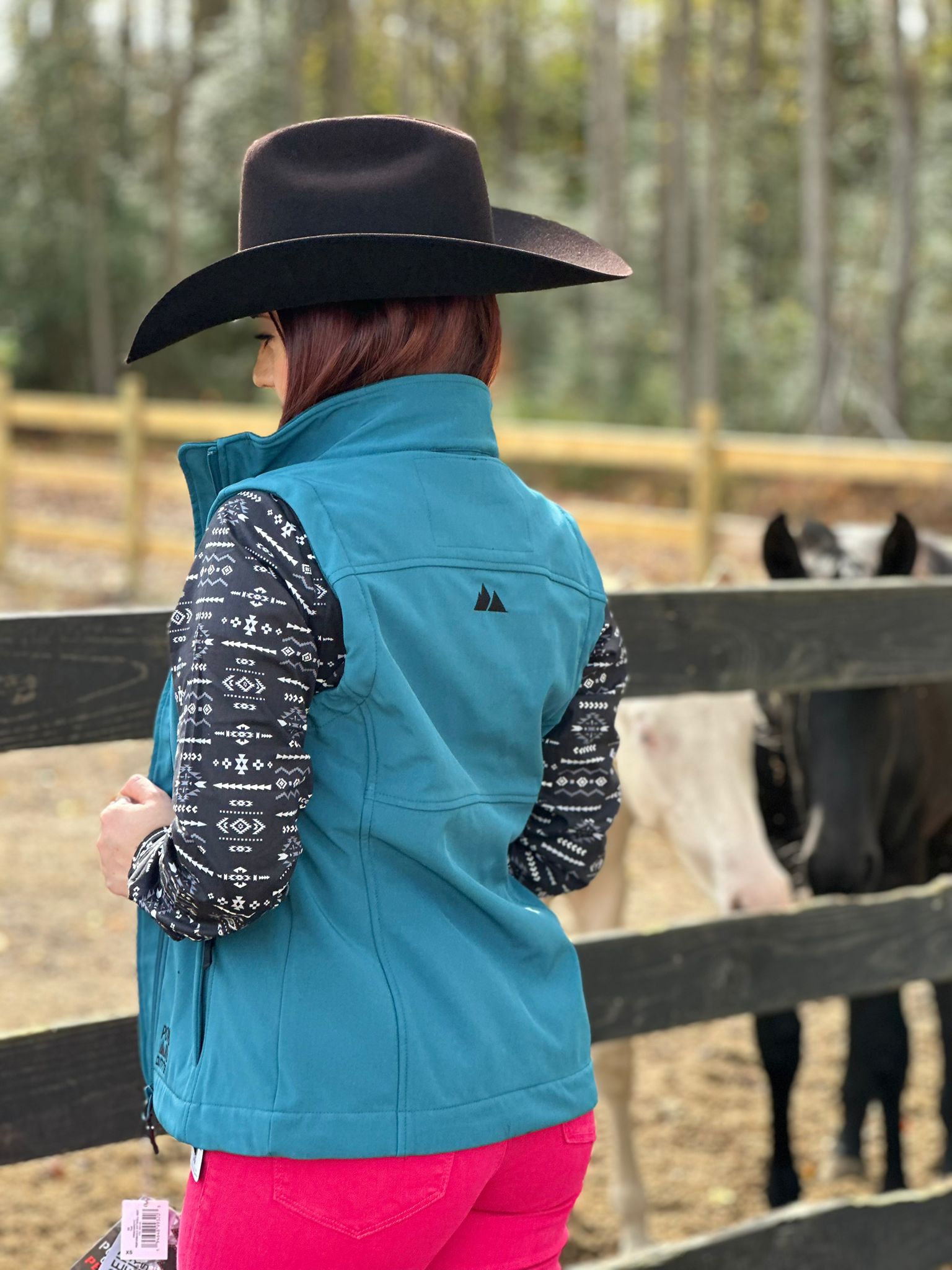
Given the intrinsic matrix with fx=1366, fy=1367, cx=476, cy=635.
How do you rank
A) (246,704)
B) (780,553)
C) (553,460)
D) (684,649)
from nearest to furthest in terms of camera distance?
1. (246,704)
2. (684,649)
3. (780,553)
4. (553,460)

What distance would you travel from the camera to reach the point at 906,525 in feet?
9.83

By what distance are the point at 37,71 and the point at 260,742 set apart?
2627 centimetres

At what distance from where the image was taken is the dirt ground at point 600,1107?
3.35m

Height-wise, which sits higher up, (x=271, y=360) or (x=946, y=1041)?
(x=271, y=360)

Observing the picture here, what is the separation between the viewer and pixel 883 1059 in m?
3.49

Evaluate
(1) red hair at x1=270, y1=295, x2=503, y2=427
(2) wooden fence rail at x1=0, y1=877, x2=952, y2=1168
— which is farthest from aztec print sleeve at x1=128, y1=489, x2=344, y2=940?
(2) wooden fence rail at x1=0, y1=877, x2=952, y2=1168

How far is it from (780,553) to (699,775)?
558mm

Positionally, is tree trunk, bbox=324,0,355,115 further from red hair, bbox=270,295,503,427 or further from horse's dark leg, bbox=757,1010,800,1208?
red hair, bbox=270,295,503,427

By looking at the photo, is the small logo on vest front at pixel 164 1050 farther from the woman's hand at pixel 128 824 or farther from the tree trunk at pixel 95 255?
the tree trunk at pixel 95 255

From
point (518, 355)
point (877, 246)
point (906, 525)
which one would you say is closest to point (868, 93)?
point (877, 246)

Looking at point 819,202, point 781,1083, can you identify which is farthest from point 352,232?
point 819,202

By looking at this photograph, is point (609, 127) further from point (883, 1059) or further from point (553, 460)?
point (883, 1059)

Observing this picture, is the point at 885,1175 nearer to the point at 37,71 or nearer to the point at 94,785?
the point at 94,785

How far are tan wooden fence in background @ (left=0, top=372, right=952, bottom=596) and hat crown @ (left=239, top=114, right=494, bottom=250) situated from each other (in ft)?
23.0
